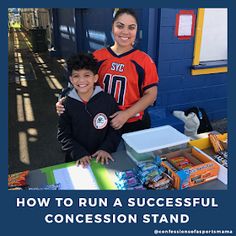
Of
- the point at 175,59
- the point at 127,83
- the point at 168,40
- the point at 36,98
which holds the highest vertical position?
the point at 168,40

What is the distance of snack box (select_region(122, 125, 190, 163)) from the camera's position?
64.1 inches

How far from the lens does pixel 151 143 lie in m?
1.68

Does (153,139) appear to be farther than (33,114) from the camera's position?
No

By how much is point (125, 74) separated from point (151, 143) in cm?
55

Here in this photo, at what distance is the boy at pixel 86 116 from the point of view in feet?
5.57

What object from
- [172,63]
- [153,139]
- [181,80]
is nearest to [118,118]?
[153,139]

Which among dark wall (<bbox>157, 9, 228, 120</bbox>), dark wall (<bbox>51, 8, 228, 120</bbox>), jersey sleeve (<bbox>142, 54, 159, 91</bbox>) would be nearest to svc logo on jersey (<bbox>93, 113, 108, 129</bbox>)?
jersey sleeve (<bbox>142, 54, 159, 91</bbox>)

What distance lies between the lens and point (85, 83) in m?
1.70

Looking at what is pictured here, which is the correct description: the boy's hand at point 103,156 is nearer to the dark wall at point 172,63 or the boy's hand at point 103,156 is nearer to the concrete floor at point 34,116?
the concrete floor at point 34,116

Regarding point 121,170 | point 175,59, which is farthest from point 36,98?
point 121,170

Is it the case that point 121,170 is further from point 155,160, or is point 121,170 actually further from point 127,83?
point 127,83

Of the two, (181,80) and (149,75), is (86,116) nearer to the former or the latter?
(149,75)

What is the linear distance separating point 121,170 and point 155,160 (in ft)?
0.70

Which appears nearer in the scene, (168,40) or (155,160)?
(155,160)
